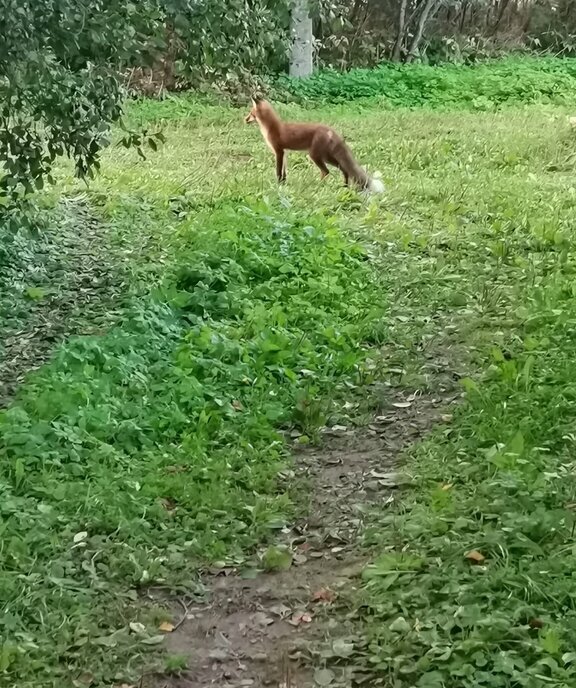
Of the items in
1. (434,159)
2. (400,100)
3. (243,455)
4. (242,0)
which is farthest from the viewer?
(400,100)

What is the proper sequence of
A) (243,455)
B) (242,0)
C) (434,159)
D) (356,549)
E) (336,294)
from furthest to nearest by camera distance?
(434,159), (336,294), (242,0), (243,455), (356,549)

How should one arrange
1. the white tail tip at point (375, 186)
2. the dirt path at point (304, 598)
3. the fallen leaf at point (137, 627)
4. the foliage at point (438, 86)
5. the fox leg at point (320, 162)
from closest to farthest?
the dirt path at point (304, 598) → the fallen leaf at point (137, 627) → the white tail tip at point (375, 186) → the fox leg at point (320, 162) → the foliage at point (438, 86)

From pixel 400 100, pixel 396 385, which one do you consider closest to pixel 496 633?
pixel 396 385

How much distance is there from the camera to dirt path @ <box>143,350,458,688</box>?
3.30 metres

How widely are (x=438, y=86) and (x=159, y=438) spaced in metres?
12.5

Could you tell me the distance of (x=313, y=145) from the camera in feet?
31.7

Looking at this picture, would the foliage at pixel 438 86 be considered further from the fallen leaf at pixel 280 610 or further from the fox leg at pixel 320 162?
the fallen leaf at pixel 280 610

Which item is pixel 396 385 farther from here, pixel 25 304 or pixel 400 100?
pixel 400 100

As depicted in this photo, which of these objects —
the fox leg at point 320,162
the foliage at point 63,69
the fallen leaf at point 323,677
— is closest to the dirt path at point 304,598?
the fallen leaf at point 323,677

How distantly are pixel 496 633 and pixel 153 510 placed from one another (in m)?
1.62

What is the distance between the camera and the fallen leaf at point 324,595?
3637mm

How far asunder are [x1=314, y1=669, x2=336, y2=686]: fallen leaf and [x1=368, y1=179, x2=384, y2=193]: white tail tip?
6.38 metres

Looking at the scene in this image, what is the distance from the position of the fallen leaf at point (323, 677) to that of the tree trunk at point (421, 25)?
1602 centimetres

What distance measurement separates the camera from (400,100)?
15406 mm
